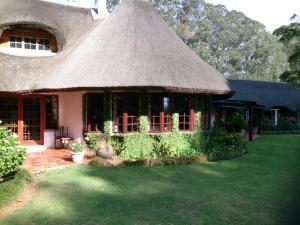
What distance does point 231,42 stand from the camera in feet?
205

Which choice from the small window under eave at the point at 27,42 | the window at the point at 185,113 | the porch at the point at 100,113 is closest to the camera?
the porch at the point at 100,113

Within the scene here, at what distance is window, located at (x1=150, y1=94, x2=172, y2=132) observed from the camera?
16016 mm

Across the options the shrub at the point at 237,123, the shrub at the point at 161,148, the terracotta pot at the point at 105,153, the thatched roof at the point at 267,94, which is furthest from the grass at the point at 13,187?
the thatched roof at the point at 267,94

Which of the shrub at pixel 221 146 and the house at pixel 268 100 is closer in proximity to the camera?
the shrub at pixel 221 146

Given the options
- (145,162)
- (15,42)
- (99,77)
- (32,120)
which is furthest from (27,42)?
(145,162)

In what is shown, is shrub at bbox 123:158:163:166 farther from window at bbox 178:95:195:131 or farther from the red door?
the red door

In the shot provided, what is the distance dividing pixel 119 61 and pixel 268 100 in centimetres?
2345

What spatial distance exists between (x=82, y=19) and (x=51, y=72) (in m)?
5.40

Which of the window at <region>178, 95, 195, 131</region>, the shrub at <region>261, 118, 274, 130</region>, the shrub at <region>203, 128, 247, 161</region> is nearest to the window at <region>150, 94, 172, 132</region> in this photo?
the window at <region>178, 95, 195, 131</region>

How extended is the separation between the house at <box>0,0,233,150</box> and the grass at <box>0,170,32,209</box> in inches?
200

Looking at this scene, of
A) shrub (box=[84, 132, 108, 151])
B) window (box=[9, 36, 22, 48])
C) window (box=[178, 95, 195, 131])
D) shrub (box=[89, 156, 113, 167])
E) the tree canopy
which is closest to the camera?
shrub (box=[89, 156, 113, 167])

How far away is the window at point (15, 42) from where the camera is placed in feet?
57.7

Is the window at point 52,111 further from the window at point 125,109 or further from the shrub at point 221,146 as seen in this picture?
the shrub at point 221,146

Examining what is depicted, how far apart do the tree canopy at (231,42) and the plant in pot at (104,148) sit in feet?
137
